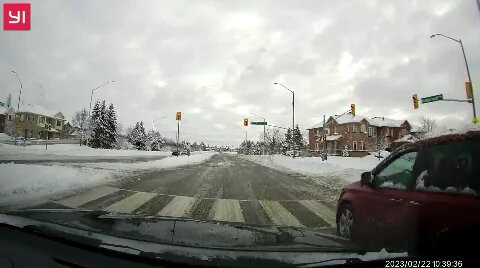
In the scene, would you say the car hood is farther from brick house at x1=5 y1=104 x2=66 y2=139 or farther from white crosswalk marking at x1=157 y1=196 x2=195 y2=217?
brick house at x1=5 y1=104 x2=66 y2=139

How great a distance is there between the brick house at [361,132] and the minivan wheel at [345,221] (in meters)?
65.7

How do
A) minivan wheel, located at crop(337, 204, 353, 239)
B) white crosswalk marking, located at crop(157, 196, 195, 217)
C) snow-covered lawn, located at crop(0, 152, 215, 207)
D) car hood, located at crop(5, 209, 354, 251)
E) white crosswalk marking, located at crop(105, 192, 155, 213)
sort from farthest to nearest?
1. snow-covered lawn, located at crop(0, 152, 215, 207)
2. white crosswalk marking, located at crop(105, 192, 155, 213)
3. white crosswalk marking, located at crop(157, 196, 195, 217)
4. minivan wheel, located at crop(337, 204, 353, 239)
5. car hood, located at crop(5, 209, 354, 251)

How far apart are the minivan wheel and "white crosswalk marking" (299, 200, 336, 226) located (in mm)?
1694

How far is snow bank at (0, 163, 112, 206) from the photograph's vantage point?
Answer: 819cm

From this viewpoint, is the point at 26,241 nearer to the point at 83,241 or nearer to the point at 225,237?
the point at 83,241

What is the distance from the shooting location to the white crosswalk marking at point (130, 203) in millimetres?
7725

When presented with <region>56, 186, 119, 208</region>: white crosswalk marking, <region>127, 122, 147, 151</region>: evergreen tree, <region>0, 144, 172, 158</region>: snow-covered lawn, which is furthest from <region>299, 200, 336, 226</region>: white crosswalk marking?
<region>127, 122, 147, 151</region>: evergreen tree

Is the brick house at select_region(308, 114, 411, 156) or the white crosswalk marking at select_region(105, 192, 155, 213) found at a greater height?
the brick house at select_region(308, 114, 411, 156)

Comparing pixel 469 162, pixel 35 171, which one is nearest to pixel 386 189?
pixel 469 162

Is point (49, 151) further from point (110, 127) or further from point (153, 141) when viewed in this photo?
point (153, 141)

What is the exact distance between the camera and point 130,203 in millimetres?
8477

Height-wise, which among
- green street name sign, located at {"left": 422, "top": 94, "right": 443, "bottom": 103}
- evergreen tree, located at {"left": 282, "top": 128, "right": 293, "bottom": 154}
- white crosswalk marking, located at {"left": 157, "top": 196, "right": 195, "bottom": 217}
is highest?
green street name sign, located at {"left": 422, "top": 94, "right": 443, "bottom": 103}

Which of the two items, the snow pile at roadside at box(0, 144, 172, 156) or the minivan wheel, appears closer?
the minivan wheel

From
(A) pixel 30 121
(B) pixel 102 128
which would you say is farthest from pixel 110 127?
(A) pixel 30 121
